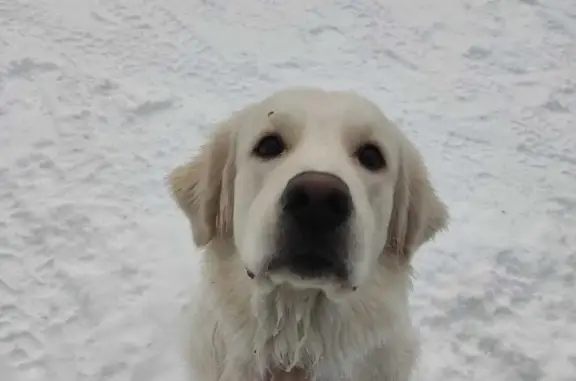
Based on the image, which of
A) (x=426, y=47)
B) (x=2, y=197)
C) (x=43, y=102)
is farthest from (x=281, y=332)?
(x=426, y=47)

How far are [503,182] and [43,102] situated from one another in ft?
8.51

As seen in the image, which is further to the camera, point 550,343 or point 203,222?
point 550,343

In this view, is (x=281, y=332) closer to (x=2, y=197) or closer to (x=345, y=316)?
(x=345, y=316)

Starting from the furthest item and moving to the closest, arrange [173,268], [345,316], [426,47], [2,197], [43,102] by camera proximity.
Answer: [426,47] < [43,102] < [2,197] < [173,268] < [345,316]

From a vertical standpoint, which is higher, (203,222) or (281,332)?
(203,222)

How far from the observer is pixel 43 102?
4316mm

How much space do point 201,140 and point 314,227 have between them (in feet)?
7.69

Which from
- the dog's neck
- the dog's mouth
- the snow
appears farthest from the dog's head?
the snow

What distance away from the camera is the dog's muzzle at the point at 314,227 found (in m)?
1.82

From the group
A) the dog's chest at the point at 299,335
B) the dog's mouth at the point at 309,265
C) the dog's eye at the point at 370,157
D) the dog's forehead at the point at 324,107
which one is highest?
the dog's forehead at the point at 324,107

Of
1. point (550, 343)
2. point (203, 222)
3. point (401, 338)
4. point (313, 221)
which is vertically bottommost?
point (550, 343)

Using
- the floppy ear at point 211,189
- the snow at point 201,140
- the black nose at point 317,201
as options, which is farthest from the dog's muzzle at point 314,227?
the snow at point 201,140

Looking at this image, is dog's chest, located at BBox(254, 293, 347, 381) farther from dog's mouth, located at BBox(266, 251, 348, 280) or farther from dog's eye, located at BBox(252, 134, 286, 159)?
dog's eye, located at BBox(252, 134, 286, 159)

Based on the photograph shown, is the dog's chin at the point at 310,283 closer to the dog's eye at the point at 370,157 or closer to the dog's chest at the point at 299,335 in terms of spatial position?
the dog's chest at the point at 299,335
